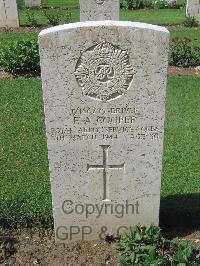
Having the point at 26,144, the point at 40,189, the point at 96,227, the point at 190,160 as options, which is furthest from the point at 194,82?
the point at 96,227

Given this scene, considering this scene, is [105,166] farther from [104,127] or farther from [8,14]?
[8,14]

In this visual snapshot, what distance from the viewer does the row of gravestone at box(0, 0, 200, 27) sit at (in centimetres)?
1119

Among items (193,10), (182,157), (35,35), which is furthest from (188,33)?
(182,157)

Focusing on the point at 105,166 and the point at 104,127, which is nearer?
the point at 104,127

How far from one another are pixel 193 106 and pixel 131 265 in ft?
16.3

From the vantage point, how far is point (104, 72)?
387 centimetres

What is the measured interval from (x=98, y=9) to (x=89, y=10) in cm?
23

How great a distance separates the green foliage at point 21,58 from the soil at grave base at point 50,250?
584cm

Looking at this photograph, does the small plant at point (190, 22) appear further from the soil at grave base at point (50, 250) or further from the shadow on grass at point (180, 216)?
the soil at grave base at point (50, 250)

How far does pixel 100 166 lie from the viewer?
4.36 m

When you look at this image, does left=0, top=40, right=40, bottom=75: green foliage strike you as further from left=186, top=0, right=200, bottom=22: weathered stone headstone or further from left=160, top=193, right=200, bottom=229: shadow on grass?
left=186, top=0, right=200, bottom=22: weathered stone headstone

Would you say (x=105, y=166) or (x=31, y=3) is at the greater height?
(x=31, y=3)

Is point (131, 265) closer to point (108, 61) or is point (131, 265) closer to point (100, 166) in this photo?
point (100, 166)

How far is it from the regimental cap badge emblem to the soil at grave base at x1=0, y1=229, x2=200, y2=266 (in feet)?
5.33
